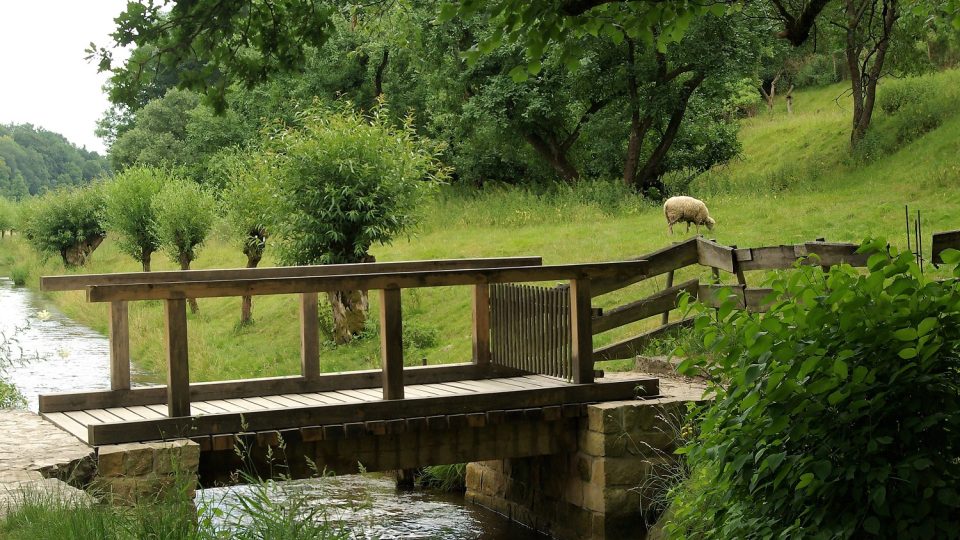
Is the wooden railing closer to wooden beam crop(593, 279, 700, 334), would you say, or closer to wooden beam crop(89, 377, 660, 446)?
wooden beam crop(89, 377, 660, 446)

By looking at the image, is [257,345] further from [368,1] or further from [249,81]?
[249,81]

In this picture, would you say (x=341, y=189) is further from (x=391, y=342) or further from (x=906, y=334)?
(x=906, y=334)

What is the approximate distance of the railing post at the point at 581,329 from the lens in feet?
31.5

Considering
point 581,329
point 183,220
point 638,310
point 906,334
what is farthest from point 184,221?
point 906,334

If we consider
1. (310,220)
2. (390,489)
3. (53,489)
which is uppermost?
(310,220)

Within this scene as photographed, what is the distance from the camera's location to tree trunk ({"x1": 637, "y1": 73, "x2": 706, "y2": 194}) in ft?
93.7

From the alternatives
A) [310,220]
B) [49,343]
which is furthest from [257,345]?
[49,343]

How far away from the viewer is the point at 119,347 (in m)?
9.20

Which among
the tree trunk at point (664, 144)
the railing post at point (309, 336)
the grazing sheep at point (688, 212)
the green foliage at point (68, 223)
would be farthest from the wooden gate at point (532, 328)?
the green foliage at point (68, 223)

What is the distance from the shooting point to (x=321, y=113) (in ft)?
66.0

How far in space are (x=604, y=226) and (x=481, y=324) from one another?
12.7m

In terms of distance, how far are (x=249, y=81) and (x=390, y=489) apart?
225 inches

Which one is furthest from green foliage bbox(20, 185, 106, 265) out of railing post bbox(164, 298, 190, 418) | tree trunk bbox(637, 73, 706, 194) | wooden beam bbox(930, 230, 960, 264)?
wooden beam bbox(930, 230, 960, 264)

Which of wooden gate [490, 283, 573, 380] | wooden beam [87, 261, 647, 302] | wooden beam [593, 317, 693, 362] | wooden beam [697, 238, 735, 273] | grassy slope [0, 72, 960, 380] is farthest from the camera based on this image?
grassy slope [0, 72, 960, 380]
